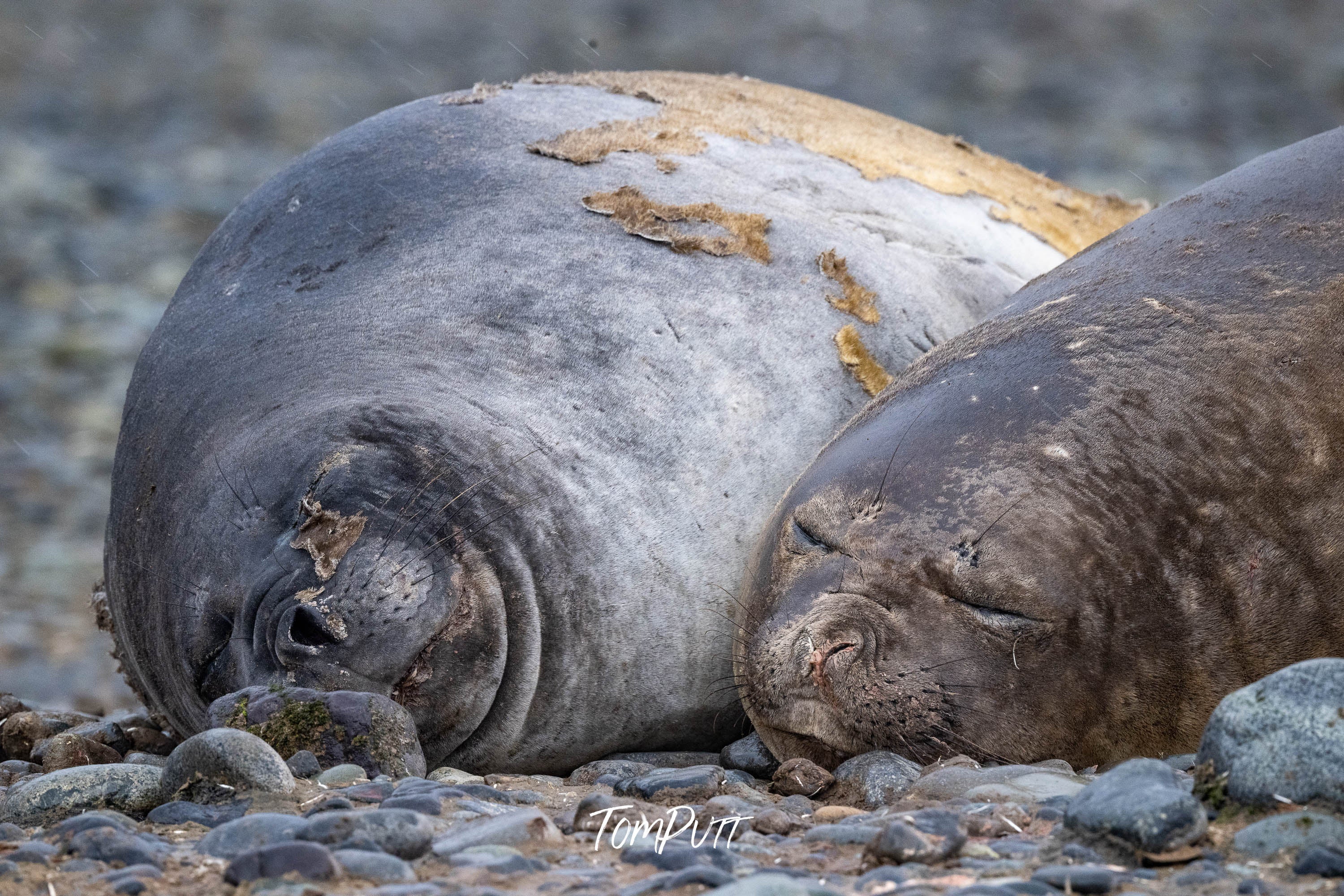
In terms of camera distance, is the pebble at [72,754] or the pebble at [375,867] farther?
the pebble at [72,754]

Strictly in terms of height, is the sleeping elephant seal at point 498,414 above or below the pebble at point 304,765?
above

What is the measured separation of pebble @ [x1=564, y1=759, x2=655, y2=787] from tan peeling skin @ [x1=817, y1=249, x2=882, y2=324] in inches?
45.7

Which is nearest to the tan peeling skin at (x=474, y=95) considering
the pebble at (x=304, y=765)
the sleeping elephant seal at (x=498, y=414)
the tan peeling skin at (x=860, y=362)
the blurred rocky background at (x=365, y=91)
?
the sleeping elephant seal at (x=498, y=414)

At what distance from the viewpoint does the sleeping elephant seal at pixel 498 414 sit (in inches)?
101

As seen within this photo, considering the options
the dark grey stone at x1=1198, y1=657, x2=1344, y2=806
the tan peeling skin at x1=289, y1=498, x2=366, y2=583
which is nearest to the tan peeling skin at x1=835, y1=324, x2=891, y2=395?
the tan peeling skin at x1=289, y1=498, x2=366, y2=583

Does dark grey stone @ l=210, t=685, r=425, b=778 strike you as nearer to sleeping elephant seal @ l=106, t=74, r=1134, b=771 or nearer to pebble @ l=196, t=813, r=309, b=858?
sleeping elephant seal @ l=106, t=74, r=1134, b=771

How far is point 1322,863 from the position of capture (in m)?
1.70

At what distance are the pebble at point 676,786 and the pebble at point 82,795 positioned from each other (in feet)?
2.31

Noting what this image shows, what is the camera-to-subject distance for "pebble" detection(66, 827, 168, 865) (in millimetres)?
1913

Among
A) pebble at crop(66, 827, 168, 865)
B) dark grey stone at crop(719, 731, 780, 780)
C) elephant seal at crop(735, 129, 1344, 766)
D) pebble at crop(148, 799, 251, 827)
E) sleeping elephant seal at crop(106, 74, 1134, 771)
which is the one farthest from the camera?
dark grey stone at crop(719, 731, 780, 780)

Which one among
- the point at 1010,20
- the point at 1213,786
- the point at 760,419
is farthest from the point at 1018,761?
the point at 1010,20

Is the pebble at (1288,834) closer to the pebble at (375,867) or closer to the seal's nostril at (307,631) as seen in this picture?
the pebble at (375,867)

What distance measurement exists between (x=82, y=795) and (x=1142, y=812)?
58.5 inches

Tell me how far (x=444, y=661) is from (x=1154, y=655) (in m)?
1.15
